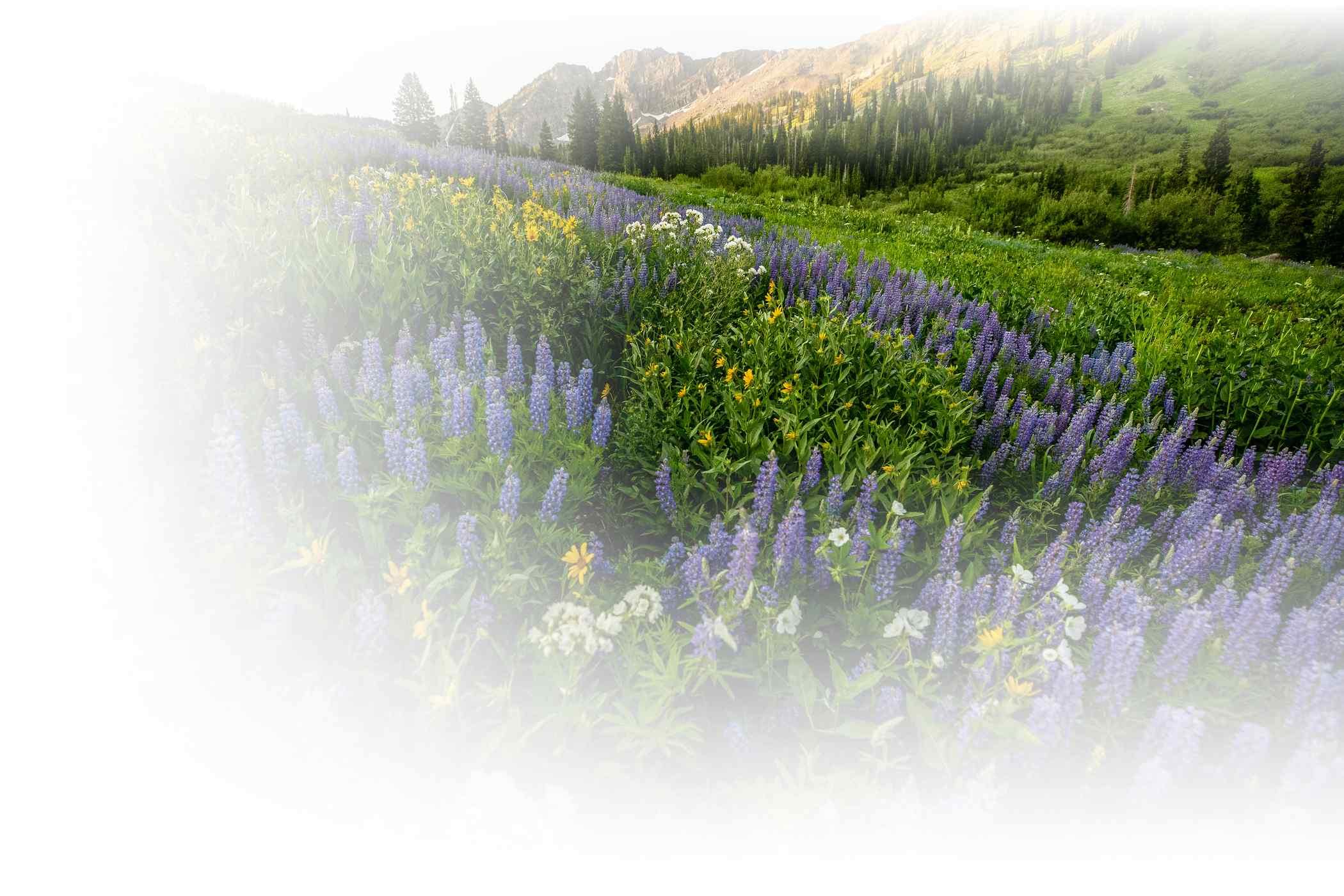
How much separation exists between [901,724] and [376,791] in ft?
5.73

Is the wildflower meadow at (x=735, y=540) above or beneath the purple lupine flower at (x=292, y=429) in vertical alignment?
beneath

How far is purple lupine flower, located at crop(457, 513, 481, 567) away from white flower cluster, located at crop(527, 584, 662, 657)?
1.17ft

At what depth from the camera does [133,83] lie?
1247 centimetres

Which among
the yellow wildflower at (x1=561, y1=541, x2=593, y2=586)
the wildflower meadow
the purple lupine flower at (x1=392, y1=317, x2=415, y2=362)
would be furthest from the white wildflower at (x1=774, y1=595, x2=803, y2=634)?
the purple lupine flower at (x1=392, y1=317, x2=415, y2=362)

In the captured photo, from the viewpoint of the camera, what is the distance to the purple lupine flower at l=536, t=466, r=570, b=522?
2.54 metres

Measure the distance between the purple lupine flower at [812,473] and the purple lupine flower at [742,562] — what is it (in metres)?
1.04

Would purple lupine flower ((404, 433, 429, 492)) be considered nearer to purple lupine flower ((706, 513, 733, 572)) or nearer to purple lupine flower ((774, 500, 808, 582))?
purple lupine flower ((706, 513, 733, 572))

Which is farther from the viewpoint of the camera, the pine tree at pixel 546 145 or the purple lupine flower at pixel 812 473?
the pine tree at pixel 546 145

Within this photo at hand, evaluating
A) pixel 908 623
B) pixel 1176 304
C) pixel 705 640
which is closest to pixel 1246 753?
pixel 908 623

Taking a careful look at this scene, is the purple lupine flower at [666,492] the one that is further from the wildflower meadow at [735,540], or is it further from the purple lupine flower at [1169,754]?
the purple lupine flower at [1169,754]

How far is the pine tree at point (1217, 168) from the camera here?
38969 mm

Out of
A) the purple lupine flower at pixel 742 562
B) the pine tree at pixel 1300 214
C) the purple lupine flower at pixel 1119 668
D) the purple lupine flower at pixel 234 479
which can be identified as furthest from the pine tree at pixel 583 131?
the purple lupine flower at pixel 1119 668

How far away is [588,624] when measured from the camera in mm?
2033

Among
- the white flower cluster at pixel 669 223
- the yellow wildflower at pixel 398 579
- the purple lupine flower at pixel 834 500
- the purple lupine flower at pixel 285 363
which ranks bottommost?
the purple lupine flower at pixel 834 500
